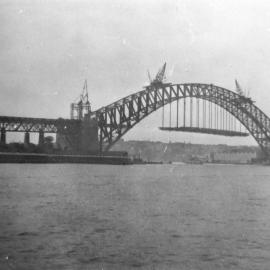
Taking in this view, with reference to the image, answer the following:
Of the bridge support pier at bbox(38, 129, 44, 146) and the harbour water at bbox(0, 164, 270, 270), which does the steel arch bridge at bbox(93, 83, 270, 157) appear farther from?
the harbour water at bbox(0, 164, 270, 270)

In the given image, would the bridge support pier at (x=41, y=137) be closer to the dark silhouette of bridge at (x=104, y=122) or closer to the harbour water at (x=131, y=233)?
the dark silhouette of bridge at (x=104, y=122)

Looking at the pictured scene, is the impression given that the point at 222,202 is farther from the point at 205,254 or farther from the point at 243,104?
the point at 243,104

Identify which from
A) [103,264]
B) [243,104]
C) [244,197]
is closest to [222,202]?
[244,197]

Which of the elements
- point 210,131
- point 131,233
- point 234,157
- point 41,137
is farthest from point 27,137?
point 234,157

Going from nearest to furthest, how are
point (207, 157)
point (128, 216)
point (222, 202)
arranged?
point (128, 216) < point (222, 202) < point (207, 157)

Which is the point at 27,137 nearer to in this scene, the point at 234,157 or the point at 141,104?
the point at 141,104

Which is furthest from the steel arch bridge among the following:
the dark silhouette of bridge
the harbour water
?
the harbour water
